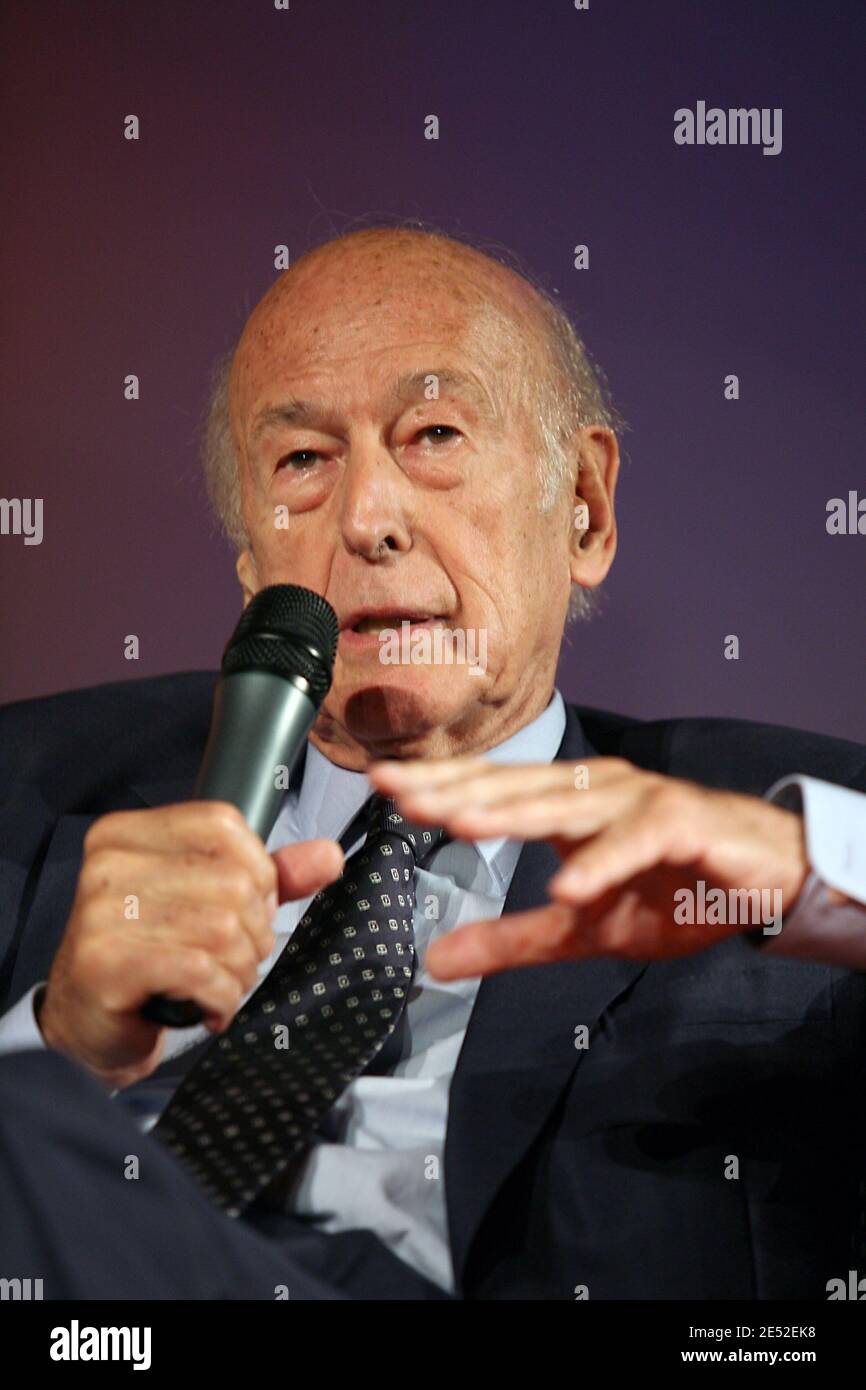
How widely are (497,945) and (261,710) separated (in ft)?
0.90

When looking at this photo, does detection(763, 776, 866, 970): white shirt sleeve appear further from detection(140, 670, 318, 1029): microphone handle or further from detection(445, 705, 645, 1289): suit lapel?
detection(140, 670, 318, 1029): microphone handle

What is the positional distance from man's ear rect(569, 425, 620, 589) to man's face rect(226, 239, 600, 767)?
4 cm

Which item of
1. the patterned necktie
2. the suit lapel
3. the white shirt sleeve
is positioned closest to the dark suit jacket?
the suit lapel

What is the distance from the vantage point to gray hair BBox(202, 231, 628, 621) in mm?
1921

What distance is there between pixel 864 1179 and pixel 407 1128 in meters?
0.46

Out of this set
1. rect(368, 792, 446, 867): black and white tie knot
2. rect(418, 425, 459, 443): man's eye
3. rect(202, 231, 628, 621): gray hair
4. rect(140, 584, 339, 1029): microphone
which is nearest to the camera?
rect(140, 584, 339, 1029): microphone

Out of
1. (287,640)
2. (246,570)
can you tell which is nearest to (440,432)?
(246,570)

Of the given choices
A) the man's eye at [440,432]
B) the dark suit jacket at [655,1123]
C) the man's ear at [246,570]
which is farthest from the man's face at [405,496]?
the dark suit jacket at [655,1123]

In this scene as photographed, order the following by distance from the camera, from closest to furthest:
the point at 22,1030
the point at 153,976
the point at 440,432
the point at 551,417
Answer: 1. the point at 153,976
2. the point at 22,1030
3. the point at 440,432
4. the point at 551,417

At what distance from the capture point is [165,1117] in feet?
4.62

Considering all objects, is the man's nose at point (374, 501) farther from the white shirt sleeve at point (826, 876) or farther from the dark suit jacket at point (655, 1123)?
the white shirt sleeve at point (826, 876)

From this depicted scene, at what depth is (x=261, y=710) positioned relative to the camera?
1.19 m

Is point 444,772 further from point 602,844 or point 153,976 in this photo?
point 153,976

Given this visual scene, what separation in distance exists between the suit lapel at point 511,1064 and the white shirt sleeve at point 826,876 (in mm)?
299
